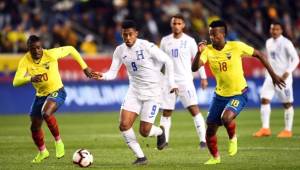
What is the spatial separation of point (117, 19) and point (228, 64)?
20.2m

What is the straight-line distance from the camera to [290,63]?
20109 millimetres

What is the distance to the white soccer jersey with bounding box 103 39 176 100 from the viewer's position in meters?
14.6

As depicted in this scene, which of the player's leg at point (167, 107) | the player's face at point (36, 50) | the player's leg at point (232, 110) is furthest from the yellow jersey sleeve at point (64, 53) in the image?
the player's leg at point (232, 110)

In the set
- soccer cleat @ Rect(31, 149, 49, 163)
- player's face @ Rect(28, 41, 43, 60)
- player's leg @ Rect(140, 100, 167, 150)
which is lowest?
soccer cleat @ Rect(31, 149, 49, 163)

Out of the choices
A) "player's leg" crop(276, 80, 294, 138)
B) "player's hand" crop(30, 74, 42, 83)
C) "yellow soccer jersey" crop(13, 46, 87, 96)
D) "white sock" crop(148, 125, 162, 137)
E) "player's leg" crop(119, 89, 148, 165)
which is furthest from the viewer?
"player's leg" crop(276, 80, 294, 138)

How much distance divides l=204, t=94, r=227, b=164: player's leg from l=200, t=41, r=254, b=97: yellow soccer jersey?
0.67 feet

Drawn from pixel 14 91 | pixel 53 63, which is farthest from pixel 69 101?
pixel 53 63

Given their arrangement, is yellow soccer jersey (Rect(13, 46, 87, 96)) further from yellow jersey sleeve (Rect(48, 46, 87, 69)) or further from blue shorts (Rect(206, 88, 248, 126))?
blue shorts (Rect(206, 88, 248, 126))

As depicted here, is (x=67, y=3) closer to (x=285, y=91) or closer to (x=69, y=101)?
(x=69, y=101)

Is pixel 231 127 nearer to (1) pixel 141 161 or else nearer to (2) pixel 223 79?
(2) pixel 223 79

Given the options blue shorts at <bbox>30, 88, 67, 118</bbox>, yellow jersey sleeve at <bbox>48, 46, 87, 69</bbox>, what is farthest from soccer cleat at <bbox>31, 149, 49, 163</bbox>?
yellow jersey sleeve at <bbox>48, 46, 87, 69</bbox>

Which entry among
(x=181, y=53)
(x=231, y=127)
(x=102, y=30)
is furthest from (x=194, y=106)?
(x=102, y=30)

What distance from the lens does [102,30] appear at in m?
34.4

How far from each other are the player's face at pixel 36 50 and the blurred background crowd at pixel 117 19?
1620 centimetres
